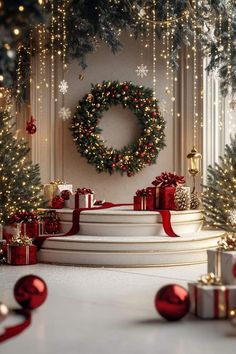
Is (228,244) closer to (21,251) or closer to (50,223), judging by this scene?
(21,251)

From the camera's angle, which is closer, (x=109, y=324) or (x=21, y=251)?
(x=109, y=324)

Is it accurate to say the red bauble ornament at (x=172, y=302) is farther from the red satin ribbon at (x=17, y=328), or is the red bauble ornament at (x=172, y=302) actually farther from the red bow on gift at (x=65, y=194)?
the red bow on gift at (x=65, y=194)

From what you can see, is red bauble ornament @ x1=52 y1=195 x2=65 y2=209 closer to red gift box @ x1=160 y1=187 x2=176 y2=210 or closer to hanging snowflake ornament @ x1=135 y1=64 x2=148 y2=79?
red gift box @ x1=160 y1=187 x2=176 y2=210

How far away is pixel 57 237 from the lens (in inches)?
331

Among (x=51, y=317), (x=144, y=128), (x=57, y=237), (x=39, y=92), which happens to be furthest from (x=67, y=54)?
(x=51, y=317)

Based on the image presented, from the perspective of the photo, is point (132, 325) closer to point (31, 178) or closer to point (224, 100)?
point (31, 178)

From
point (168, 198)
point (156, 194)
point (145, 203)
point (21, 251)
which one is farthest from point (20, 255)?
point (168, 198)

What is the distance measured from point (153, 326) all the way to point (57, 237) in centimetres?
373

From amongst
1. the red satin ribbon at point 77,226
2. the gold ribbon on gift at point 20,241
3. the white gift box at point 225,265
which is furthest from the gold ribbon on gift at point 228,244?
the gold ribbon on gift at point 20,241

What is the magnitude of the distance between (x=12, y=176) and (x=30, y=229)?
2.58 ft

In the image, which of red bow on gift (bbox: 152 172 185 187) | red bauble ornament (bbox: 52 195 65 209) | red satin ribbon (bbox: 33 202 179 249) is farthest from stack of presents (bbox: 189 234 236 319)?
red bauble ornament (bbox: 52 195 65 209)

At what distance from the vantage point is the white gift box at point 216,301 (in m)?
5.15

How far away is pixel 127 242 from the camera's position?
7980 millimetres

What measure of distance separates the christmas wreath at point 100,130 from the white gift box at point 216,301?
6163mm
